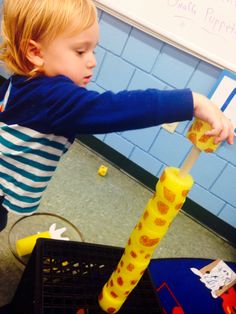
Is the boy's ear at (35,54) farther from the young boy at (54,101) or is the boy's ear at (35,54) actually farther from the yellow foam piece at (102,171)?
the yellow foam piece at (102,171)

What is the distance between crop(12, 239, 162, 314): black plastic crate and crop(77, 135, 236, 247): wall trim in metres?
0.86

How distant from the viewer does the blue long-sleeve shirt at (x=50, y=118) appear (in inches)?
21.3

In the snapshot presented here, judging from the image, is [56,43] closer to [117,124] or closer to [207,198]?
[117,124]

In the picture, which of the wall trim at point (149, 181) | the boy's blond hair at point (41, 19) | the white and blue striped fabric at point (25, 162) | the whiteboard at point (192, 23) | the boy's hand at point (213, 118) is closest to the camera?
the boy's hand at point (213, 118)

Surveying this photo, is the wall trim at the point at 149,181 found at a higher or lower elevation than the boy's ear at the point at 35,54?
lower

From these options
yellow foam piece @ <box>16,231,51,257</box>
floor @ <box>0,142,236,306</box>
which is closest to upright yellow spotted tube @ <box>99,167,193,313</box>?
yellow foam piece @ <box>16,231,51,257</box>

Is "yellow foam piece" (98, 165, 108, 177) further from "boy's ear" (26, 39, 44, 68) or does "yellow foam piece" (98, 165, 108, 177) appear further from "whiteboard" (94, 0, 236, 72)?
"boy's ear" (26, 39, 44, 68)

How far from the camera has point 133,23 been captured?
149 cm

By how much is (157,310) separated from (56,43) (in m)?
0.65

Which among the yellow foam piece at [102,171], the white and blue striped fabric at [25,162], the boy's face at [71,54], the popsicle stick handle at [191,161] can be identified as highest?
the boy's face at [71,54]

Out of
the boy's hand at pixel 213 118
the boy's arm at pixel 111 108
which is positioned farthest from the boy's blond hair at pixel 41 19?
the boy's hand at pixel 213 118

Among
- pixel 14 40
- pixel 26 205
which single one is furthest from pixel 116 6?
pixel 26 205

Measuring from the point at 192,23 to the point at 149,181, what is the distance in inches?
31.6

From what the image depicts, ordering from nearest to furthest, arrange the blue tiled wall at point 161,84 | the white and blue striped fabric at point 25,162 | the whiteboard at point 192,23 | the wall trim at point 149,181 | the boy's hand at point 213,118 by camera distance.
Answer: the boy's hand at point 213,118
the white and blue striped fabric at point 25,162
the whiteboard at point 192,23
the blue tiled wall at point 161,84
the wall trim at point 149,181
